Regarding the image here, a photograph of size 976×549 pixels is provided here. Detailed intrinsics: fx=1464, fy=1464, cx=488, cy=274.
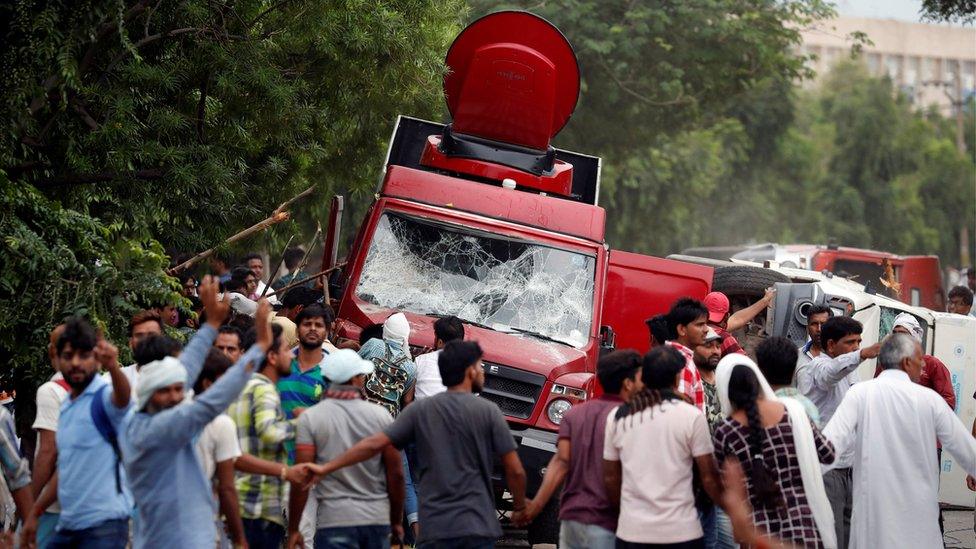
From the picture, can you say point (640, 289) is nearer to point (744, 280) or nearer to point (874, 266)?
point (744, 280)

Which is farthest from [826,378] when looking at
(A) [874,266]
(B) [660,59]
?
(B) [660,59]

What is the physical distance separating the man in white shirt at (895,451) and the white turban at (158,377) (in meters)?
3.85

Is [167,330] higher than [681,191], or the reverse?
[681,191]

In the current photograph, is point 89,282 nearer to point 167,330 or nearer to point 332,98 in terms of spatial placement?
point 167,330

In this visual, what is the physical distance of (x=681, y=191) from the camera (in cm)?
3516

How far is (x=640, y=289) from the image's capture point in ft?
45.3

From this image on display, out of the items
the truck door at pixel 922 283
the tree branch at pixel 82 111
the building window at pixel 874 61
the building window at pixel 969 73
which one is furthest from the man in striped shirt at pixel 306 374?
the building window at pixel 969 73

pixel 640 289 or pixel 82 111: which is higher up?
pixel 82 111

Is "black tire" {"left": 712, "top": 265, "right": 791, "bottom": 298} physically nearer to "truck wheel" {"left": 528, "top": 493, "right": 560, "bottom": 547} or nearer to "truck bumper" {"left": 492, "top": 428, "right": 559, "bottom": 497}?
"truck bumper" {"left": 492, "top": 428, "right": 559, "bottom": 497}

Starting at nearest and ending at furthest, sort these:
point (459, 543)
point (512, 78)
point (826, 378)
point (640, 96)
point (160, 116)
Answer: point (459, 543) → point (826, 378) → point (160, 116) → point (512, 78) → point (640, 96)

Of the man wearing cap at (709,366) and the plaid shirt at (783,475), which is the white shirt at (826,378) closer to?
the man wearing cap at (709,366)

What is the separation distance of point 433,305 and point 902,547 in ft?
14.7

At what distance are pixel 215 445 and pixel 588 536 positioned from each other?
1854mm

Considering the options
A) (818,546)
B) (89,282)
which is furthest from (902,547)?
(89,282)
